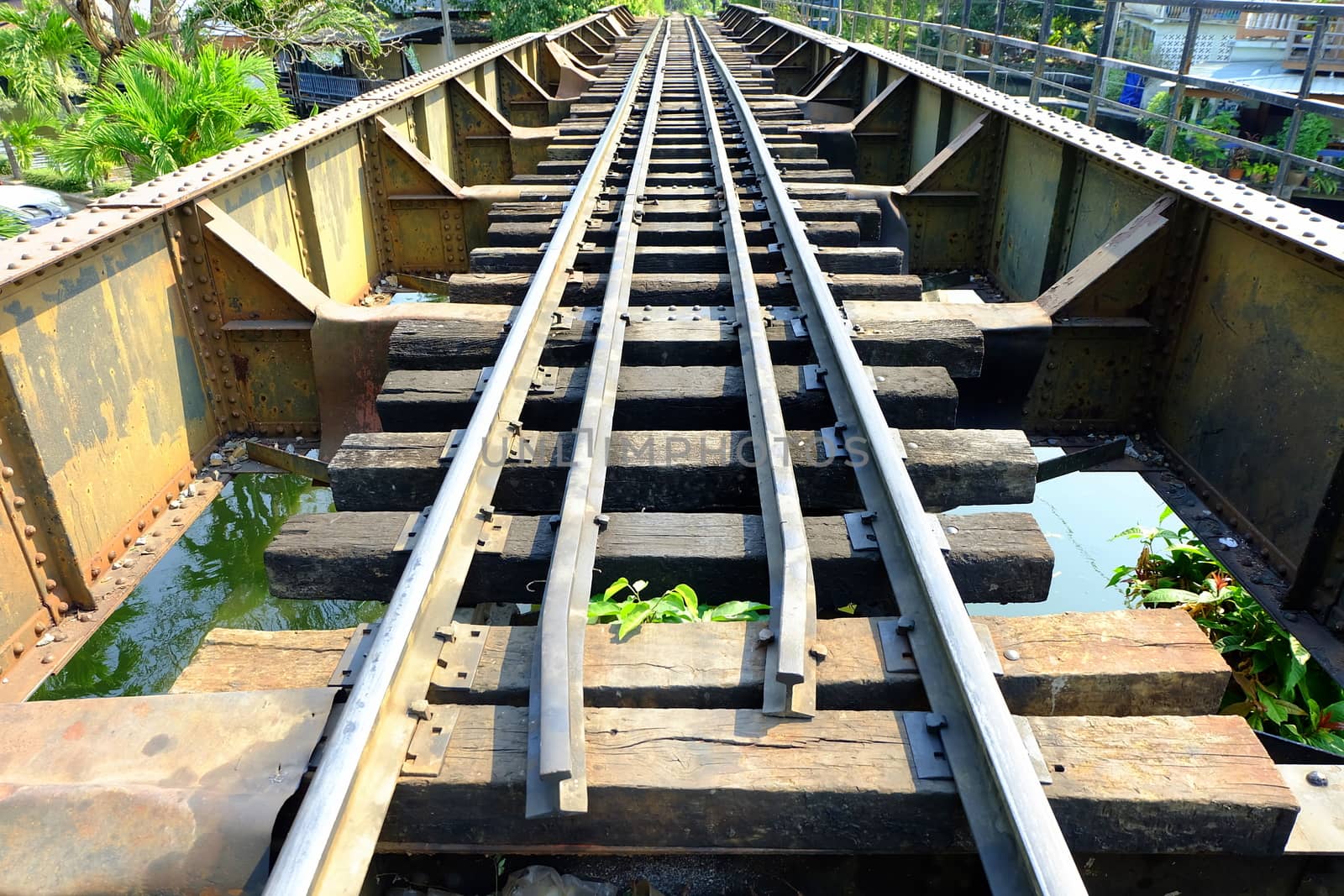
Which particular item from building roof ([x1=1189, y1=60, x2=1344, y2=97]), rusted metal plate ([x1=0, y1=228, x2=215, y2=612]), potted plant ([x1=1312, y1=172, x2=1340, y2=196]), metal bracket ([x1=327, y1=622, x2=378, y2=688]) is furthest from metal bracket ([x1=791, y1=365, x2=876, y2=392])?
building roof ([x1=1189, y1=60, x2=1344, y2=97])

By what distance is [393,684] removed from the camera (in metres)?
1.87

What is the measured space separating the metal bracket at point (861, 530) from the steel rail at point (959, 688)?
0.06 feet

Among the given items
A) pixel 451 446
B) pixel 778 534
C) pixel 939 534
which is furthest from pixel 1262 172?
pixel 451 446

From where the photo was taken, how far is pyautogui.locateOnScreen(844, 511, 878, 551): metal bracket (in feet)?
7.84

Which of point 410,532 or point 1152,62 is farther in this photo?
point 1152,62

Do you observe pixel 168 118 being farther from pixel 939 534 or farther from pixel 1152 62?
pixel 1152 62

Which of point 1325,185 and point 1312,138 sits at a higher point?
point 1312,138

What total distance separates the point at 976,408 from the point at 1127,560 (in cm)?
169

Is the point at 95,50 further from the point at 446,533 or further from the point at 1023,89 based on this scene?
the point at 446,533

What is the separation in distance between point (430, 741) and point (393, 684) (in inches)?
5.5

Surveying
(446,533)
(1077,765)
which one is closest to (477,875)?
(446,533)

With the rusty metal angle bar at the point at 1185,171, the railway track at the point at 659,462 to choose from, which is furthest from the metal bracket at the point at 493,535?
the rusty metal angle bar at the point at 1185,171

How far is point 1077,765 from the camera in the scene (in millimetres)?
1771

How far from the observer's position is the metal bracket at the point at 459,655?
1987 mm
